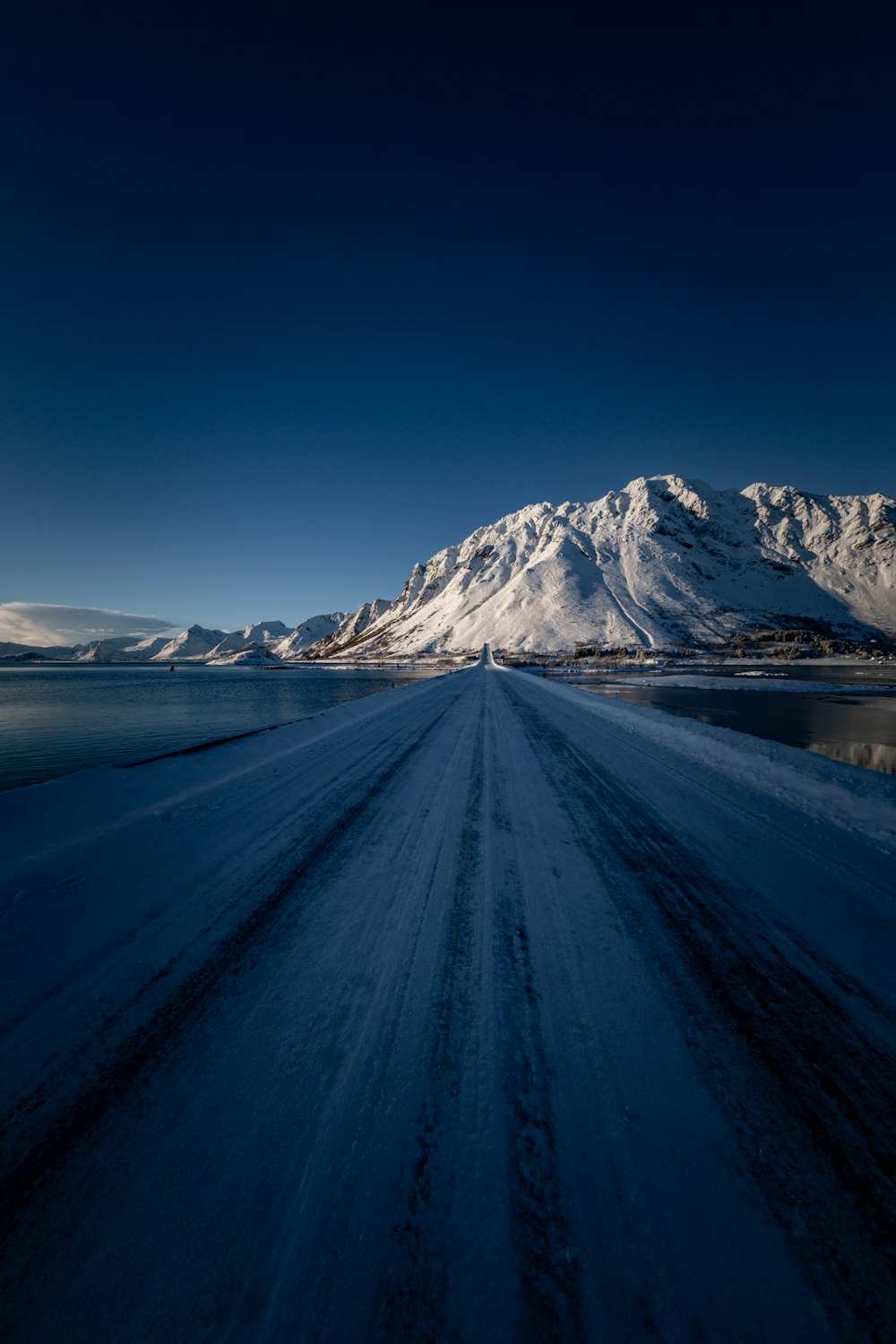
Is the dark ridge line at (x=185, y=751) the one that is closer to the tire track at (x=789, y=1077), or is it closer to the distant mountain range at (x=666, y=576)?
the tire track at (x=789, y=1077)

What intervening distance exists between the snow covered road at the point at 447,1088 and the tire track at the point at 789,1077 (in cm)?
1

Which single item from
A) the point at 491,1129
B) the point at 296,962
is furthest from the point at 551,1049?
the point at 296,962

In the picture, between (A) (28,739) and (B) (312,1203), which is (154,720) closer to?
(A) (28,739)

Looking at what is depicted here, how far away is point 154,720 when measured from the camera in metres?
20.3

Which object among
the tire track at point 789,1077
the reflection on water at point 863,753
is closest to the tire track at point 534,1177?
the tire track at point 789,1077

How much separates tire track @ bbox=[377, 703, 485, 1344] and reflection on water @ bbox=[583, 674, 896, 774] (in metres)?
11.2

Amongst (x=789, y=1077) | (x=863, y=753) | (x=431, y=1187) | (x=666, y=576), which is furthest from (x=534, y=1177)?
(x=666, y=576)

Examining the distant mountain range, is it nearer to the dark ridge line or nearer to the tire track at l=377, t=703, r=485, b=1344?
the dark ridge line

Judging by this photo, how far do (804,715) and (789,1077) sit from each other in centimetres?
2089

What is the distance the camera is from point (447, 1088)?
83.4 inches

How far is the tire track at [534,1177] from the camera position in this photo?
4.56 ft

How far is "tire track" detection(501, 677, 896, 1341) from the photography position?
1517mm

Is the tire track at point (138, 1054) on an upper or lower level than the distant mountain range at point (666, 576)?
lower

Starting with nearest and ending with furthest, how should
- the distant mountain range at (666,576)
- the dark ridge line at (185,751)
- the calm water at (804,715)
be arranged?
the dark ridge line at (185,751) → the calm water at (804,715) → the distant mountain range at (666,576)
